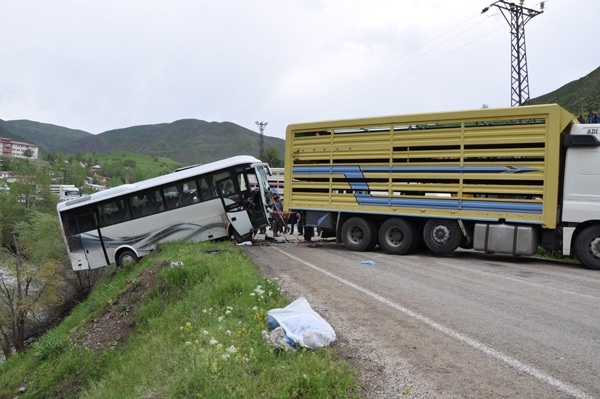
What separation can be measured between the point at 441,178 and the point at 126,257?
468 inches

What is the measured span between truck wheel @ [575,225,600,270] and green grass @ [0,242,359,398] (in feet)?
24.0

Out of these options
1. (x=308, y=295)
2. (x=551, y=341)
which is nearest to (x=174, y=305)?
(x=308, y=295)

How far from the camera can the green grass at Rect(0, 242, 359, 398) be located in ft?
13.7

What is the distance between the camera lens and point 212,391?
4.19m

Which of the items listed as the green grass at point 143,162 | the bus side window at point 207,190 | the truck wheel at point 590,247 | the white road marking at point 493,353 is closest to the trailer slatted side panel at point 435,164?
the truck wheel at point 590,247

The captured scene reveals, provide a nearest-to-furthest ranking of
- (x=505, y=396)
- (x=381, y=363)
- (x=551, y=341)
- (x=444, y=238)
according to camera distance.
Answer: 1. (x=505, y=396)
2. (x=381, y=363)
3. (x=551, y=341)
4. (x=444, y=238)

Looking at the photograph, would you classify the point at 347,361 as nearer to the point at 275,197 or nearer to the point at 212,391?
the point at 212,391

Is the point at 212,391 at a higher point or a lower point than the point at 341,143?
lower

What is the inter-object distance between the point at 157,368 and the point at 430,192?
8.64m

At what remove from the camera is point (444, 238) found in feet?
39.8

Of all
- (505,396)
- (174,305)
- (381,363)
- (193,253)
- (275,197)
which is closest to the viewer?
(505,396)

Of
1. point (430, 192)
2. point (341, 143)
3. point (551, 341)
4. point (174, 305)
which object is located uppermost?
point (341, 143)

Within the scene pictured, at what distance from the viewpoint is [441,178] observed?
39.5 feet

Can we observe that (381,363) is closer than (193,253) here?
Yes
